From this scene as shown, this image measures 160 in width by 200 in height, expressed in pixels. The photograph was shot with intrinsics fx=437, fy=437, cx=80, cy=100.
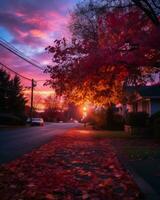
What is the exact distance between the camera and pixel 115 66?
20.4 meters

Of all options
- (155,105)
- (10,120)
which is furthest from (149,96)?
(10,120)

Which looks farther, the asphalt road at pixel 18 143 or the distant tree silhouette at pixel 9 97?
the distant tree silhouette at pixel 9 97

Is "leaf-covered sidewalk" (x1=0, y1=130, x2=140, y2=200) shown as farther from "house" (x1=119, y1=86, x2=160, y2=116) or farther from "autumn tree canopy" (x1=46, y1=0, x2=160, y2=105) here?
"house" (x1=119, y1=86, x2=160, y2=116)

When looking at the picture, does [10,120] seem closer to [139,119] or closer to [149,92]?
[149,92]

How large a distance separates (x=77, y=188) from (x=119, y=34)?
12018 millimetres

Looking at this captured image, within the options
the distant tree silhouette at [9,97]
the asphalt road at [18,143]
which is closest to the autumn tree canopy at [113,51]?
the asphalt road at [18,143]

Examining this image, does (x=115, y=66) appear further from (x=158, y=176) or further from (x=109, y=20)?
(x=158, y=176)

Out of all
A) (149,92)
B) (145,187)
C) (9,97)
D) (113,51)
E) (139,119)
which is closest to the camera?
(145,187)

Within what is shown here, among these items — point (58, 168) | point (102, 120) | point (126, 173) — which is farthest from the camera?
point (102, 120)

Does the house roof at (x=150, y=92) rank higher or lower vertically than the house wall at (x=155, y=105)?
higher

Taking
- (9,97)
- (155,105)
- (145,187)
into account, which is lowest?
(145,187)

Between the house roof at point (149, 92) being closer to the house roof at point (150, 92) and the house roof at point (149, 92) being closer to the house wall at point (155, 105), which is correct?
the house roof at point (150, 92)

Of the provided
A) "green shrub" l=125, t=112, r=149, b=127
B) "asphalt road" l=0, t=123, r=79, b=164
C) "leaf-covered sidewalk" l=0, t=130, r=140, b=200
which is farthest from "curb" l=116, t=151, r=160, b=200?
"green shrub" l=125, t=112, r=149, b=127

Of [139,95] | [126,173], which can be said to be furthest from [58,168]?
[139,95]
